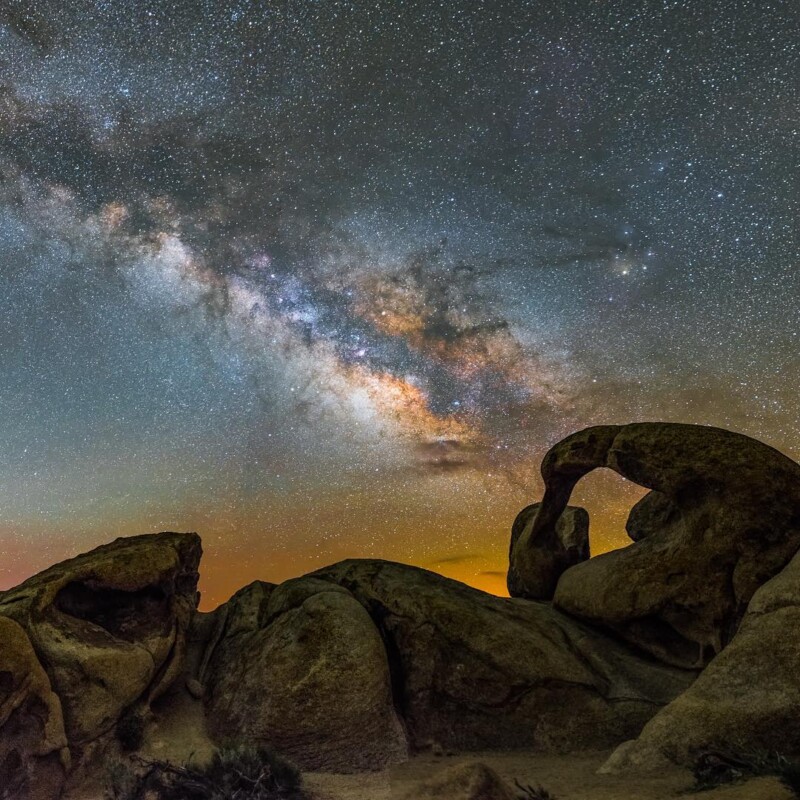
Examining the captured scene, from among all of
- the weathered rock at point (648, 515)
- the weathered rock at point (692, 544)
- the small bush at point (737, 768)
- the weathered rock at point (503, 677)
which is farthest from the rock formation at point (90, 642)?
the weathered rock at point (648, 515)

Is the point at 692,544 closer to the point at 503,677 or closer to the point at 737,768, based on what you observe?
the point at 503,677

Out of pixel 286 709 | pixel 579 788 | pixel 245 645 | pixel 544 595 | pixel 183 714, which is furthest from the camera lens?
pixel 544 595

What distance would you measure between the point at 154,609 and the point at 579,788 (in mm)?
11001

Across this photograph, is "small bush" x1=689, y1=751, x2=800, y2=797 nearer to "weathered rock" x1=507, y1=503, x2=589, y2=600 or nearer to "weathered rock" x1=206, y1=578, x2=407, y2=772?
"weathered rock" x1=206, y1=578, x2=407, y2=772

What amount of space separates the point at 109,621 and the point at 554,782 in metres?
11.0

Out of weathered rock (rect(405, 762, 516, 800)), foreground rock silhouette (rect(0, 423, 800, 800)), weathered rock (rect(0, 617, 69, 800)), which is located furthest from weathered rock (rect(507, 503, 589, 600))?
weathered rock (rect(0, 617, 69, 800))

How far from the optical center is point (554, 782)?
11.1 meters

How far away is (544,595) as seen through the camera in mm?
19219

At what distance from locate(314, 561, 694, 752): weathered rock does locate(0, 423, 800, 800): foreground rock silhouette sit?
5 cm

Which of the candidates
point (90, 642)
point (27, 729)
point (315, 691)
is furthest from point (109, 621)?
point (315, 691)

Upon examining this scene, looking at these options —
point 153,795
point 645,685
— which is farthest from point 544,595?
point 153,795

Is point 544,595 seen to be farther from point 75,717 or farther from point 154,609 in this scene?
point 75,717

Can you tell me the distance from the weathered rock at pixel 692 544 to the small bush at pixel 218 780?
31.3 feet

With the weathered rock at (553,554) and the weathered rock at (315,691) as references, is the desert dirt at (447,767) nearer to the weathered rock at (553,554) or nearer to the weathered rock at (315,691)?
the weathered rock at (315,691)
